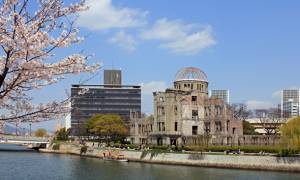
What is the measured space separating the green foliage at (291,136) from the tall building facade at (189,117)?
95.6 feet

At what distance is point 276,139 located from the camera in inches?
3182

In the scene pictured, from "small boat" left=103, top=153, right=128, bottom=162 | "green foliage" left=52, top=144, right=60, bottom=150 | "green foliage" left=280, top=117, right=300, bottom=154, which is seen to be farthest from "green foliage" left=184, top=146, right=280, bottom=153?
"green foliage" left=52, top=144, right=60, bottom=150

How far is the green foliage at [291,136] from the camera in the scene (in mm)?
60062

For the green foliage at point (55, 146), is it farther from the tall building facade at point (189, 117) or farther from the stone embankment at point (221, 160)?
the stone embankment at point (221, 160)

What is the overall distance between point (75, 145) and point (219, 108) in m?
39.6

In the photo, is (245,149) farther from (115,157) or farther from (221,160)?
(115,157)

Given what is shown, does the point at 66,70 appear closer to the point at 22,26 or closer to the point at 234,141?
the point at 22,26

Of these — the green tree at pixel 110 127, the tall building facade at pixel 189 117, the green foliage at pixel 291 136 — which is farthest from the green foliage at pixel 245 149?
the green tree at pixel 110 127

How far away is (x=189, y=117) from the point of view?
3752 inches

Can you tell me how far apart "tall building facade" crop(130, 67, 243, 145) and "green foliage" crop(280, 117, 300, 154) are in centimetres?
2913

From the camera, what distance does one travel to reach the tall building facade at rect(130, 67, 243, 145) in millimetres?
92875

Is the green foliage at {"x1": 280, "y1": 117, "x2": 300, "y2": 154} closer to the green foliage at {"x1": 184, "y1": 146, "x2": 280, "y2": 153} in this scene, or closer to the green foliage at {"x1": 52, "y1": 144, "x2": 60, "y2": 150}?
the green foliage at {"x1": 184, "y1": 146, "x2": 280, "y2": 153}

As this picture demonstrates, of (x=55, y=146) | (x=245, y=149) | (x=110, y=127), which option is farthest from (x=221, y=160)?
(x=55, y=146)

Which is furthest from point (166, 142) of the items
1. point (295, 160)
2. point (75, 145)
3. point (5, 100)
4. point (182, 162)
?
point (5, 100)
